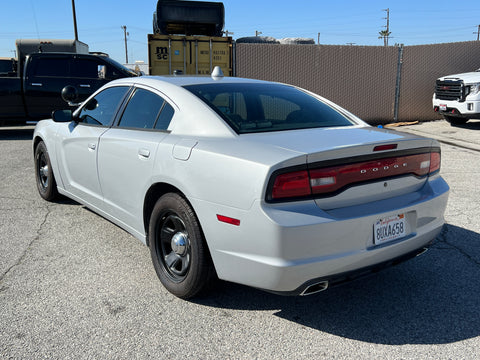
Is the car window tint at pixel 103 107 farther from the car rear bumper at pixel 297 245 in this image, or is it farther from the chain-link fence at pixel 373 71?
the chain-link fence at pixel 373 71

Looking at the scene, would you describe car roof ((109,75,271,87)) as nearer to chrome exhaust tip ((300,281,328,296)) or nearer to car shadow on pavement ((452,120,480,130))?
chrome exhaust tip ((300,281,328,296))

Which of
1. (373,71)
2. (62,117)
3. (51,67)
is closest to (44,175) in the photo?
(62,117)

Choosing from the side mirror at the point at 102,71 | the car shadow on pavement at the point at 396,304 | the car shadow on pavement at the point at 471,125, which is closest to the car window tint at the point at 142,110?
the car shadow on pavement at the point at 396,304

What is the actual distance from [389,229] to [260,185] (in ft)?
2.94

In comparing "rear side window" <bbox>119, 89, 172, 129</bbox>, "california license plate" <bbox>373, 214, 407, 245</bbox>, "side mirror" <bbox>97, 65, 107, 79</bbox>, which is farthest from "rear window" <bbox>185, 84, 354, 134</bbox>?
"side mirror" <bbox>97, 65, 107, 79</bbox>

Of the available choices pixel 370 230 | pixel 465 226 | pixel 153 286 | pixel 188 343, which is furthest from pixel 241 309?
pixel 465 226

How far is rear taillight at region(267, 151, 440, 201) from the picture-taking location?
2475 millimetres

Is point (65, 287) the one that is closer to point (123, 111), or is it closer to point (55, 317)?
point (55, 317)

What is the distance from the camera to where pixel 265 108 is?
3.54 metres

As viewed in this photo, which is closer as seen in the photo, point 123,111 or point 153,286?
point 153,286

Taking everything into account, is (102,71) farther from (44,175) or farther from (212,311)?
(212,311)

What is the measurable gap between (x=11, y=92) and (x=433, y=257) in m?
10.3

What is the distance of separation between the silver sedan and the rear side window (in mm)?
11

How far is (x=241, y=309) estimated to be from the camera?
9.93 ft
